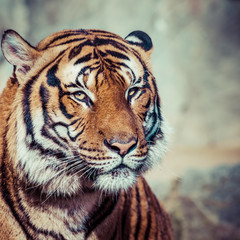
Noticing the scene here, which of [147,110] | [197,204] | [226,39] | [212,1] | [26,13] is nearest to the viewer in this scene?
[147,110]

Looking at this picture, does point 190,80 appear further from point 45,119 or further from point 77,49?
point 45,119

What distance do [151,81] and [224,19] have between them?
8.46ft

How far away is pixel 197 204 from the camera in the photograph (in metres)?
2.34

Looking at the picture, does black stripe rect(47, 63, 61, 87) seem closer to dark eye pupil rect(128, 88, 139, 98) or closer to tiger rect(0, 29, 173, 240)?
tiger rect(0, 29, 173, 240)

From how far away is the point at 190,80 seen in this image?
3.32 m

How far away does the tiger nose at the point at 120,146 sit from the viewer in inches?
28.9

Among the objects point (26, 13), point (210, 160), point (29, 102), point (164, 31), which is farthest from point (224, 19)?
point (29, 102)

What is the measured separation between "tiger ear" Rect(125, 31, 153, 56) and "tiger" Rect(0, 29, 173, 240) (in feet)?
0.50

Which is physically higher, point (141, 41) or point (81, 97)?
point (141, 41)

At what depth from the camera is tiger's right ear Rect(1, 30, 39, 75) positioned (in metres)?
0.80

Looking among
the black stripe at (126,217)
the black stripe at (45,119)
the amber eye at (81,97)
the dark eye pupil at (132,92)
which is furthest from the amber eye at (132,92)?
the black stripe at (126,217)

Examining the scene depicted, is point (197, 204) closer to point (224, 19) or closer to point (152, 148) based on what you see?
point (152, 148)

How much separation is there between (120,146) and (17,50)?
1.22 ft

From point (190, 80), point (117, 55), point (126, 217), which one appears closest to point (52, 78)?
point (117, 55)
